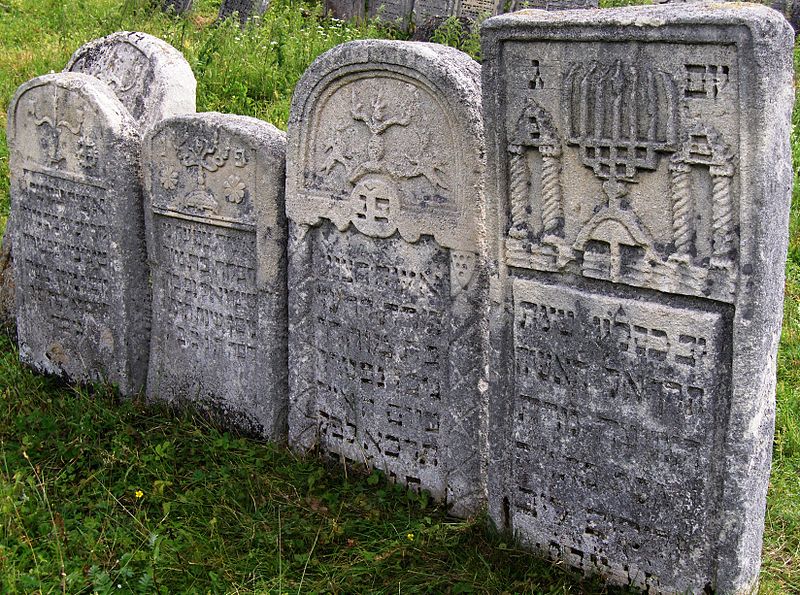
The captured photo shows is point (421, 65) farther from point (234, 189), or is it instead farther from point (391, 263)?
point (234, 189)

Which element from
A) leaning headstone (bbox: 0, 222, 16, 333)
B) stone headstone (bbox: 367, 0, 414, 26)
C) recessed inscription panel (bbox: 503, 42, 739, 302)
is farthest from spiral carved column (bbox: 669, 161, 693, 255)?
stone headstone (bbox: 367, 0, 414, 26)

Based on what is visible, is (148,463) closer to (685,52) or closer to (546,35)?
(546,35)

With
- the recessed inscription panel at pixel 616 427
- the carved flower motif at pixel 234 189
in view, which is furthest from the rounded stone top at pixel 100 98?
the recessed inscription panel at pixel 616 427

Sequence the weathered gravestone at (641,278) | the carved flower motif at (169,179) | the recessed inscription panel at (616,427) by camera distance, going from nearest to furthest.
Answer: the weathered gravestone at (641,278), the recessed inscription panel at (616,427), the carved flower motif at (169,179)

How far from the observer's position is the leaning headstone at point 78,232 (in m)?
4.90

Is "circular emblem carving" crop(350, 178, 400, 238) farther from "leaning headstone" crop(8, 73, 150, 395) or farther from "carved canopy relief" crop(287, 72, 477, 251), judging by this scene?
"leaning headstone" crop(8, 73, 150, 395)

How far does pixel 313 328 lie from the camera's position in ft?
14.5

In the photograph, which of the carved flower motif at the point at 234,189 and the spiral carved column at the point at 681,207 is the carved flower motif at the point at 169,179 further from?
the spiral carved column at the point at 681,207

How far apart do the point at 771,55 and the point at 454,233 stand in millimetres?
1343

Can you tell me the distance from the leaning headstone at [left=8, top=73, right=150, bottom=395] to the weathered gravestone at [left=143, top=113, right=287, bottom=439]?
123mm

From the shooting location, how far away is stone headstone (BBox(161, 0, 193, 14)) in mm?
10727

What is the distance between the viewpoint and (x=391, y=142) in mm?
3963

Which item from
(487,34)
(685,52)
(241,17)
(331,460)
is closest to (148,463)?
(331,460)

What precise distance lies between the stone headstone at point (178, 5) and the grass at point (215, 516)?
242 inches
